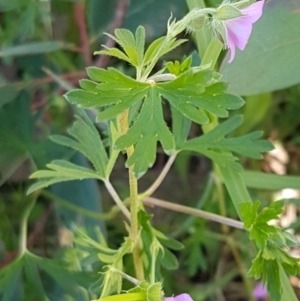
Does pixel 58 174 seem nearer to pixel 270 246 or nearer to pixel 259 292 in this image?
pixel 270 246

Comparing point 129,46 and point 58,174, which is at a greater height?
point 129,46

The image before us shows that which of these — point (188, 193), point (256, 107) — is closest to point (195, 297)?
point (188, 193)

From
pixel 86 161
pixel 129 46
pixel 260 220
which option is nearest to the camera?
pixel 129 46

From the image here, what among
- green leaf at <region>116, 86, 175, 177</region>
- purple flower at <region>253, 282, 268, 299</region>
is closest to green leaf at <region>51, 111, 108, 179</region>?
green leaf at <region>116, 86, 175, 177</region>

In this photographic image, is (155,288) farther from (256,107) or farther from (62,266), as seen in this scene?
(256,107)

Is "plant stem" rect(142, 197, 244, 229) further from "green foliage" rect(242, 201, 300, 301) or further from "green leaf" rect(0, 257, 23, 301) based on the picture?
"green leaf" rect(0, 257, 23, 301)

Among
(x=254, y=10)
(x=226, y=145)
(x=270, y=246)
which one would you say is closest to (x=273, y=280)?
(x=270, y=246)

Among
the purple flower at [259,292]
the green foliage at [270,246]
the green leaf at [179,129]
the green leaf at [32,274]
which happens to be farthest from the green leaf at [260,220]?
the purple flower at [259,292]
